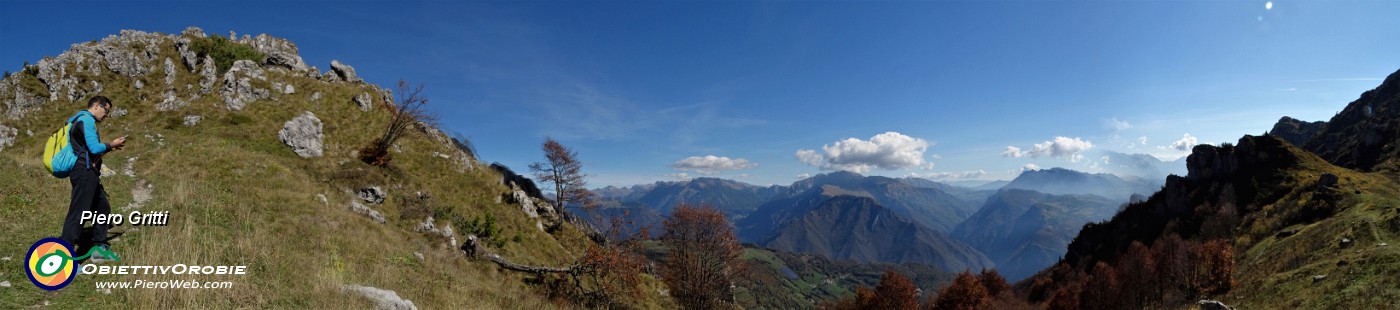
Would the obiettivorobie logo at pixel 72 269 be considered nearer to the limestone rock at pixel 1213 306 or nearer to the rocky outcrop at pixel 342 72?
the rocky outcrop at pixel 342 72

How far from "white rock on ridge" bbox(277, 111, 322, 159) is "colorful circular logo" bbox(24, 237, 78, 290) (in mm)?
24751

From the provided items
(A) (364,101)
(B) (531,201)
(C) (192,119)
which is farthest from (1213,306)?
(C) (192,119)

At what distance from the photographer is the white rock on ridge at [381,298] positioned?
8876 millimetres

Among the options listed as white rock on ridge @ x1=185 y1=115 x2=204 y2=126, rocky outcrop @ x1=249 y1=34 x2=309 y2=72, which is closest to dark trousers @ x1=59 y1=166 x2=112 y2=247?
white rock on ridge @ x1=185 y1=115 x2=204 y2=126

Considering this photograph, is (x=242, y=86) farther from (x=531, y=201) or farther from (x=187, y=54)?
(x=531, y=201)

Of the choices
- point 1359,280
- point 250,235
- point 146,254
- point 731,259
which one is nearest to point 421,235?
point 250,235

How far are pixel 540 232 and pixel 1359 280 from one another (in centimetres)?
5912

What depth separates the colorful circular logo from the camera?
6844 millimetres

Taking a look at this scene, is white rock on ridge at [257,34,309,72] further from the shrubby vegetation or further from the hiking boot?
the hiking boot

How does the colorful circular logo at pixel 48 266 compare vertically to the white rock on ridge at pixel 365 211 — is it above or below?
below

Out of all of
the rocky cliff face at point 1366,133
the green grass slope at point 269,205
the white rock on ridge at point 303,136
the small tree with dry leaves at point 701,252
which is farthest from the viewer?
the rocky cliff face at point 1366,133

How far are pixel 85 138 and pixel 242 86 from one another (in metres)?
34.9

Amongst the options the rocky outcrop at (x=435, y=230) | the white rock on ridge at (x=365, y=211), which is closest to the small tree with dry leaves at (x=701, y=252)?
the rocky outcrop at (x=435, y=230)

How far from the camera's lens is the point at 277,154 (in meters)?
26.1
